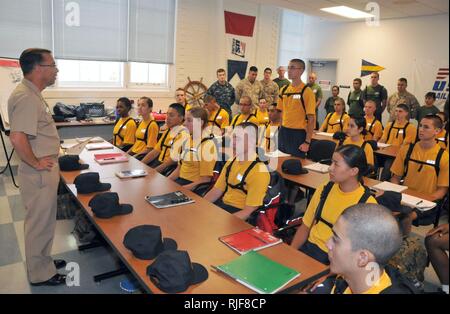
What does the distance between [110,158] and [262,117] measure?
10.8 ft

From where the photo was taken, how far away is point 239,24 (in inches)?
334

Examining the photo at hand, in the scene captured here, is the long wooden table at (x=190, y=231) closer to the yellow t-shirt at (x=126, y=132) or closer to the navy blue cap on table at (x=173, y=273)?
the navy blue cap on table at (x=173, y=273)

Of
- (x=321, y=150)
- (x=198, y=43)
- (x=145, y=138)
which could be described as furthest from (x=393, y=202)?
(x=198, y=43)

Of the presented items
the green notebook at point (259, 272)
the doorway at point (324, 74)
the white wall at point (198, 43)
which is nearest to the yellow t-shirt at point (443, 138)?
the green notebook at point (259, 272)

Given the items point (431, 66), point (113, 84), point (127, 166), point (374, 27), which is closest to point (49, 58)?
point (127, 166)

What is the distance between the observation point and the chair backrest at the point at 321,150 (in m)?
4.35

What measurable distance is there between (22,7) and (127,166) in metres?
4.36

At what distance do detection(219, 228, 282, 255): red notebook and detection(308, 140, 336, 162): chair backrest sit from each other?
2.55 m

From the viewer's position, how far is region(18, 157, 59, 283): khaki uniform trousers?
2482 mm

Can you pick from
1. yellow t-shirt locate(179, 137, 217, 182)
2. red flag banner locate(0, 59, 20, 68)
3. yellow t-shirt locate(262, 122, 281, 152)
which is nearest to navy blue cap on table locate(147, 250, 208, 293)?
yellow t-shirt locate(179, 137, 217, 182)

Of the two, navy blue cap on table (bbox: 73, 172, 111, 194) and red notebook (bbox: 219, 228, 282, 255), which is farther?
navy blue cap on table (bbox: 73, 172, 111, 194)

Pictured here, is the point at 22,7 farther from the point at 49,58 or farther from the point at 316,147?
the point at 316,147

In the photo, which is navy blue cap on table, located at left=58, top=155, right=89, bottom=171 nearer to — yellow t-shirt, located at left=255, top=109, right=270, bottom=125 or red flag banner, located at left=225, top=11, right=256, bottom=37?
yellow t-shirt, located at left=255, top=109, right=270, bottom=125

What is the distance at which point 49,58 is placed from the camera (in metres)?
2.49
